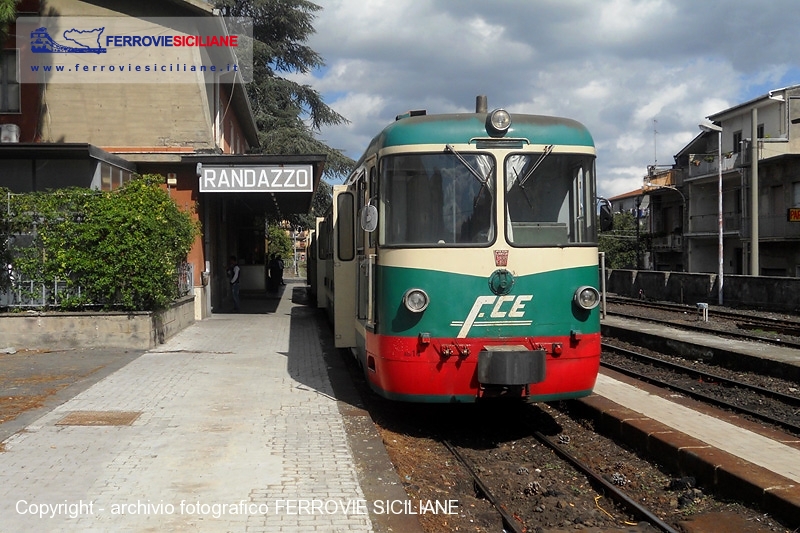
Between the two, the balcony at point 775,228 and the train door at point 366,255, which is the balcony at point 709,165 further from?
the train door at point 366,255

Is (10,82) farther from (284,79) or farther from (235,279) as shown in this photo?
(284,79)

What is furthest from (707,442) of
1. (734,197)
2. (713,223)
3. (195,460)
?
(713,223)

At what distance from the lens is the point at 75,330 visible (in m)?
12.8

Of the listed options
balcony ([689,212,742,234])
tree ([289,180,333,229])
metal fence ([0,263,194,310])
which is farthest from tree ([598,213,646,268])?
metal fence ([0,263,194,310])

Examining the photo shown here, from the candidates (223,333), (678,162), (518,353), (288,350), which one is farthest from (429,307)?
(678,162)

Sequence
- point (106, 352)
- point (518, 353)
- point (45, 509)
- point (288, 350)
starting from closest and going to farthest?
point (45, 509) < point (518, 353) < point (106, 352) < point (288, 350)

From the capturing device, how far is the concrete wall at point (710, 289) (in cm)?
2506

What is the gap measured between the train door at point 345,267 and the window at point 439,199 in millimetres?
2145

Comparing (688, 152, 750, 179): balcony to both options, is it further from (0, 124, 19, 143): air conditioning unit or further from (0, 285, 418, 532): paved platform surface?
(0, 285, 418, 532): paved platform surface

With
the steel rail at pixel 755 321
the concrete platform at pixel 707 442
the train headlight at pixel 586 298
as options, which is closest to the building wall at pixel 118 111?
the concrete platform at pixel 707 442

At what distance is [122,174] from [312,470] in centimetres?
1387

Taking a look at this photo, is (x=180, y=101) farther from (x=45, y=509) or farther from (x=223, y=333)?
(x=45, y=509)

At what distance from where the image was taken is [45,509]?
5086 millimetres

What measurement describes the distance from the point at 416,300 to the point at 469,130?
5.80ft
